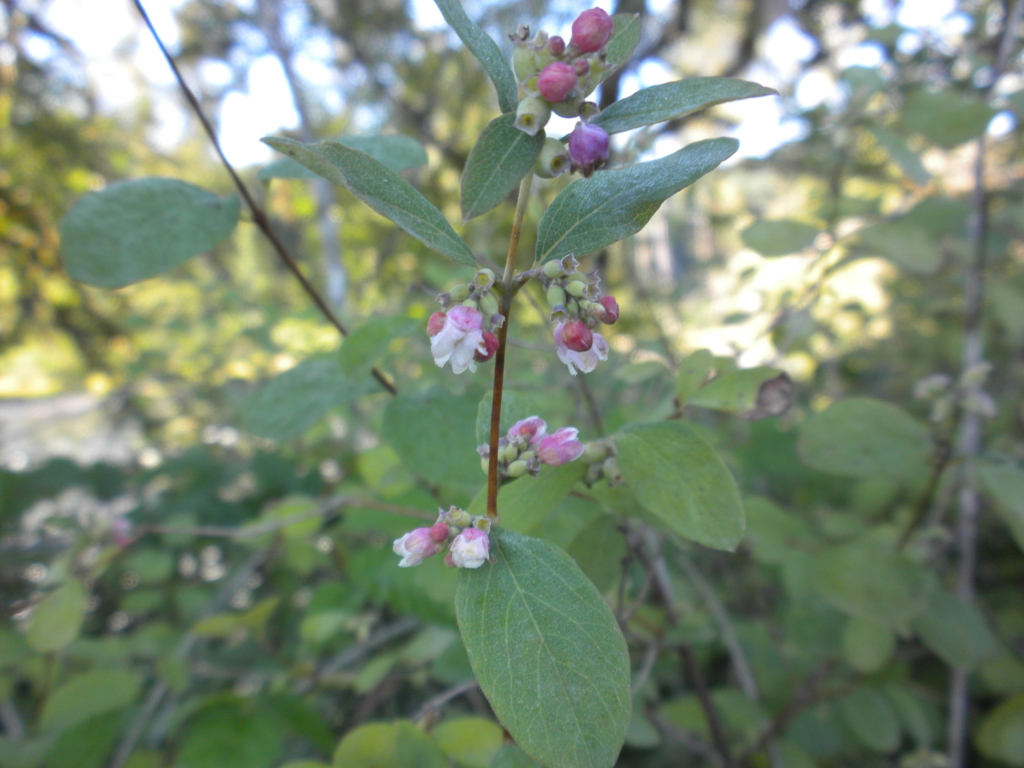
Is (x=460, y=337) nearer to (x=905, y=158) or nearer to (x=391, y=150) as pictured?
(x=391, y=150)

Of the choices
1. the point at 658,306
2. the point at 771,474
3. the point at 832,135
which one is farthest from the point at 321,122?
the point at 771,474

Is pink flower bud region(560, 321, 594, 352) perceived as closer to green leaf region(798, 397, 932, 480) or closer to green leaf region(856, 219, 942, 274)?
green leaf region(798, 397, 932, 480)

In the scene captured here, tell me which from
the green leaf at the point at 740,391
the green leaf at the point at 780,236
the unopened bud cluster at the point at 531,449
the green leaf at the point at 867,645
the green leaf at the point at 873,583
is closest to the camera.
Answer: the unopened bud cluster at the point at 531,449

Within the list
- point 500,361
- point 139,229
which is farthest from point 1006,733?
point 139,229

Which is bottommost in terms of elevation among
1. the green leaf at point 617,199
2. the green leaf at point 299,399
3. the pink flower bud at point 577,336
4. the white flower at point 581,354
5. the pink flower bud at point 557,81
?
the green leaf at point 299,399

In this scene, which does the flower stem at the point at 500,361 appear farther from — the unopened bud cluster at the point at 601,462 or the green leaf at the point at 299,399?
the green leaf at the point at 299,399

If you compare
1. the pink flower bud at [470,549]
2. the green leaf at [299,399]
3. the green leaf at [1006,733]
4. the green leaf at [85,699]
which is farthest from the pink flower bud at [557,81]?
the green leaf at [1006,733]

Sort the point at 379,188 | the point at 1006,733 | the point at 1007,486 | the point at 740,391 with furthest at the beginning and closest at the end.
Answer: the point at 1006,733
the point at 1007,486
the point at 740,391
the point at 379,188

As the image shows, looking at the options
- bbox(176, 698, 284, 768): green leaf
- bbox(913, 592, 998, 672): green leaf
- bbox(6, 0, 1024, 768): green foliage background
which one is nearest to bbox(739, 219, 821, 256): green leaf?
bbox(6, 0, 1024, 768): green foliage background
